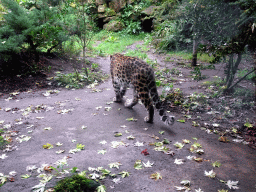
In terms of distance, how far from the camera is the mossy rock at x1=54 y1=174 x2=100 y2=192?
2.73m

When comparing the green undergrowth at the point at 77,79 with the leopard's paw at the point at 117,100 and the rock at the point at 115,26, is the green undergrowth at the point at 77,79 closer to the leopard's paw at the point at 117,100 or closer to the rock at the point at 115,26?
the leopard's paw at the point at 117,100

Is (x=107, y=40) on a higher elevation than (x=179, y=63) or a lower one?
higher

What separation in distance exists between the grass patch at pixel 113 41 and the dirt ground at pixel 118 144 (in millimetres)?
7139

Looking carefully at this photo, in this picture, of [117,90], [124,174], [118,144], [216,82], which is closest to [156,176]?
[124,174]

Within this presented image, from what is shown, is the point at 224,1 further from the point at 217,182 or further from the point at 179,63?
the point at 179,63

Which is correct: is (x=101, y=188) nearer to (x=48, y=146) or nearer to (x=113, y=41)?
(x=48, y=146)

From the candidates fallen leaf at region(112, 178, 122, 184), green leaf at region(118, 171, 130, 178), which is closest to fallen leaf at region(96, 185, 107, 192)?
fallen leaf at region(112, 178, 122, 184)

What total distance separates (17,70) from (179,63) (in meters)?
8.50

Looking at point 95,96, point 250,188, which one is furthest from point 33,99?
point 250,188

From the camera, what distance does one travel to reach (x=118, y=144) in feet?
14.7

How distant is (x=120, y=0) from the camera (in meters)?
19.7

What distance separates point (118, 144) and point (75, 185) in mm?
1801

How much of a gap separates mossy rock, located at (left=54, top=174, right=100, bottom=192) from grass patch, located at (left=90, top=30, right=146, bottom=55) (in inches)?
440

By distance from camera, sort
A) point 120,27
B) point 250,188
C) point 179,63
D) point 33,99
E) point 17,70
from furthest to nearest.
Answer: point 120,27
point 179,63
point 17,70
point 33,99
point 250,188
